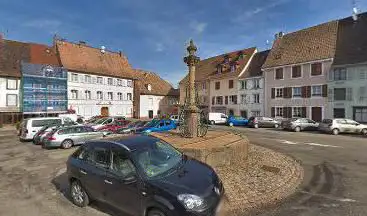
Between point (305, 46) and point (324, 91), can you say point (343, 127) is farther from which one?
point (305, 46)

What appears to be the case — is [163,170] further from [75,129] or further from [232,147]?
[75,129]

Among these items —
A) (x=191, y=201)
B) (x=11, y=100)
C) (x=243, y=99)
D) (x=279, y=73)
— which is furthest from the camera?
(x=243, y=99)

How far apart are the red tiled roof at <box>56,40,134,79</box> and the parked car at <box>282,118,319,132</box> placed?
1255 inches

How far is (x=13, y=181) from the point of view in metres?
10.3

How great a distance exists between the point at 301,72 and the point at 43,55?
124ft

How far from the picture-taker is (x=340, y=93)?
1364 inches

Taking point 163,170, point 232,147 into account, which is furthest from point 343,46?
point 163,170

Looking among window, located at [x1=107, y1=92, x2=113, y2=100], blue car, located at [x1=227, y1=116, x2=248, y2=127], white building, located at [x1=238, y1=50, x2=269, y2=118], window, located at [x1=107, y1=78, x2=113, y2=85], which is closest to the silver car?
blue car, located at [x1=227, y1=116, x2=248, y2=127]

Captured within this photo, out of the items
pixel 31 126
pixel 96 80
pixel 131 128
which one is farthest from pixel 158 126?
pixel 96 80

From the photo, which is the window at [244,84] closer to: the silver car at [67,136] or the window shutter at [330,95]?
the window shutter at [330,95]

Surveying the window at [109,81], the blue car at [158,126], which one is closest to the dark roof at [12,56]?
the window at [109,81]

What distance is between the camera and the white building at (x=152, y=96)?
185 ft

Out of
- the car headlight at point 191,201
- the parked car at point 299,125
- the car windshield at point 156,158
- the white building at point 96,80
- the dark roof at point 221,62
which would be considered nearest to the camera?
the car headlight at point 191,201

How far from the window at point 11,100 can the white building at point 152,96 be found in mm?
21079
